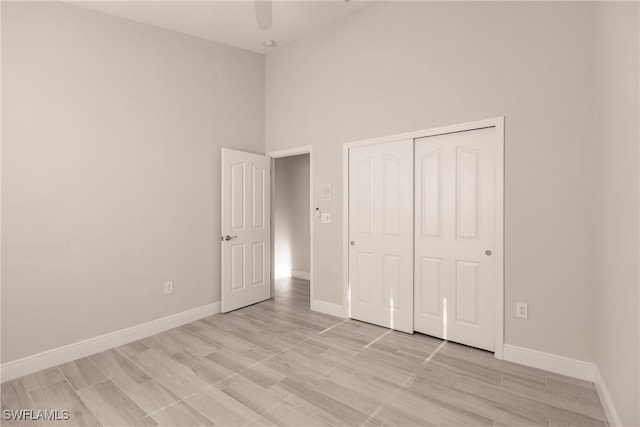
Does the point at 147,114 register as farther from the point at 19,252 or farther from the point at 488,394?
the point at 488,394

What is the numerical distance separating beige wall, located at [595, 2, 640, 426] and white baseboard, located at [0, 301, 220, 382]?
12.5 ft

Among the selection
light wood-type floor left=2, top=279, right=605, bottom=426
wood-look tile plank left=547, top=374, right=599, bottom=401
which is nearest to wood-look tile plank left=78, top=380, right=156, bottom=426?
light wood-type floor left=2, top=279, right=605, bottom=426

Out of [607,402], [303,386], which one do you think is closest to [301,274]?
[303,386]

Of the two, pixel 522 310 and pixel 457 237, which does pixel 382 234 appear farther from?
pixel 522 310

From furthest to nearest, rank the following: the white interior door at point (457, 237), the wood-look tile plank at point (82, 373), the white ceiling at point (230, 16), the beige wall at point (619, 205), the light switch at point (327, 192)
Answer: the light switch at point (327, 192)
the white ceiling at point (230, 16)
the white interior door at point (457, 237)
the wood-look tile plank at point (82, 373)
the beige wall at point (619, 205)

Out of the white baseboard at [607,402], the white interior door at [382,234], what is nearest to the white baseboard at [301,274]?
the white interior door at [382,234]

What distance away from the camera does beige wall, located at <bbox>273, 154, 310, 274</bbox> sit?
6.24 meters

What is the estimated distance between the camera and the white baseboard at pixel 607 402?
6.09 ft

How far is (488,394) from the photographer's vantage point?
226 centimetres

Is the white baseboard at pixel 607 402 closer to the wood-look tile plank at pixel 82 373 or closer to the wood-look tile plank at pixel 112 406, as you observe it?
the wood-look tile plank at pixel 112 406

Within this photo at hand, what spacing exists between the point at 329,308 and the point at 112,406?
2377 mm

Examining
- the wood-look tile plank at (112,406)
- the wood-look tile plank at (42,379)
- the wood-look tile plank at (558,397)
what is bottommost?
the wood-look tile plank at (42,379)

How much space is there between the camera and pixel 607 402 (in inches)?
79.7

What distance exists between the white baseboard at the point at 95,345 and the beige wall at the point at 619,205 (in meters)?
3.82
